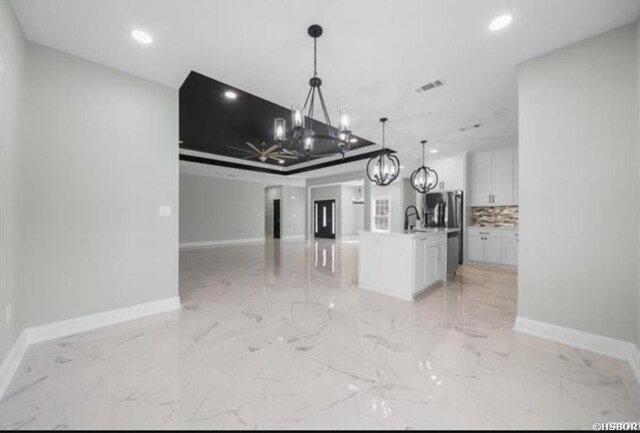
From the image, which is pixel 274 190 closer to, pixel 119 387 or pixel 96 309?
pixel 96 309

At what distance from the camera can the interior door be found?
12.2m

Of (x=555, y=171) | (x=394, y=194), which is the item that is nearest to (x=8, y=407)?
(x=555, y=171)

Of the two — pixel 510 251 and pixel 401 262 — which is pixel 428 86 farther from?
pixel 510 251

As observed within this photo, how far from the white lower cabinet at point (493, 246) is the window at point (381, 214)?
514cm

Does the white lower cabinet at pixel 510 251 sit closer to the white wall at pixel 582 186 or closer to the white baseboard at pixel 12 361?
the white wall at pixel 582 186

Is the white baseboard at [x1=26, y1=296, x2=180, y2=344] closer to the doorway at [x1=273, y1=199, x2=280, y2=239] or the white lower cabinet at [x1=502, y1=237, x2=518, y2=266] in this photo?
the white lower cabinet at [x1=502, y1=237, x2=518, y2=266]

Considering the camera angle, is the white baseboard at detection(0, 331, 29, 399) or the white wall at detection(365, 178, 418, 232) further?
the white wall at detection(365, 178, 418, 232)

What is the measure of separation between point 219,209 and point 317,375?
9.18m

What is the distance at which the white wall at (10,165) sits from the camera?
6.17 ft

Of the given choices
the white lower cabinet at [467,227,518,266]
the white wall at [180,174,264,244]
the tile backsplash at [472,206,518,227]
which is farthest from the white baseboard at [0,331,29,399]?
the tile backsplash at [472,206,518,227]

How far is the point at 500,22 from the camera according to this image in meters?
2.18

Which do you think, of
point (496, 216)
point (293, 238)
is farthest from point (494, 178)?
point (293, 238)

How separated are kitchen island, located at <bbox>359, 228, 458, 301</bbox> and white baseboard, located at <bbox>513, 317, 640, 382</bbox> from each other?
1198mm

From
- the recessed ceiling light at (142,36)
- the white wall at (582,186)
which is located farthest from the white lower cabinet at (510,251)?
the recessed ceiling light at (142,36)
